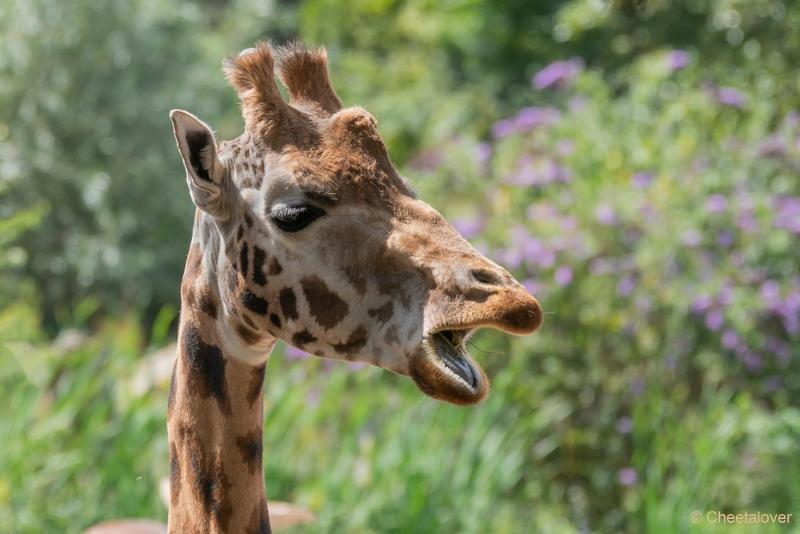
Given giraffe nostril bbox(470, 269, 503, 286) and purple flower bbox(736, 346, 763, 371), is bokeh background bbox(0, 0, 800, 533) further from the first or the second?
giraffe nostril bbox(470, 269, 503, 286)

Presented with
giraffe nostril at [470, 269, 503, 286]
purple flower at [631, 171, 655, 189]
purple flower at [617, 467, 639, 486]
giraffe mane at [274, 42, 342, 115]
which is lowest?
purple flower at [617, 467, 639, 486]

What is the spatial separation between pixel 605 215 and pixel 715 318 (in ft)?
2.55

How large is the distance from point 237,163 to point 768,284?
3899mm

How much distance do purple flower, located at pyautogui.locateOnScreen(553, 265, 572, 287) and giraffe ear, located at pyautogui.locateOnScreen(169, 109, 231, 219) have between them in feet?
11.9

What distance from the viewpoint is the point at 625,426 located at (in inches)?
211

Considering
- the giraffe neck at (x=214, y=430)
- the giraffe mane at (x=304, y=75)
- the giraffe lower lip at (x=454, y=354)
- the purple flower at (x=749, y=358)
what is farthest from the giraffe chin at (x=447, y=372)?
the purple flower at (x=749, y=358)

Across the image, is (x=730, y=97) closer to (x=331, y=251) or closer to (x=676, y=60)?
(x=676, y=60)

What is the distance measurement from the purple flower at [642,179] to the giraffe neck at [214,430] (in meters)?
4.04

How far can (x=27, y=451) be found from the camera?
448 cm

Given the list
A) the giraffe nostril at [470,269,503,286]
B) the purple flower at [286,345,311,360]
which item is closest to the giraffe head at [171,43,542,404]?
the giraffe nostril at [470,269,503,286]

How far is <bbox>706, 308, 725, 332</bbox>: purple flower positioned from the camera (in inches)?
207

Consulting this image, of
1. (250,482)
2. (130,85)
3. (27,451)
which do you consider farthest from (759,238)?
(130,85)

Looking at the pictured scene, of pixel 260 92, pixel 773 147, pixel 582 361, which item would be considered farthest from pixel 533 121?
pixel 260 92

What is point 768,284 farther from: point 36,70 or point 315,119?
point 36,70
